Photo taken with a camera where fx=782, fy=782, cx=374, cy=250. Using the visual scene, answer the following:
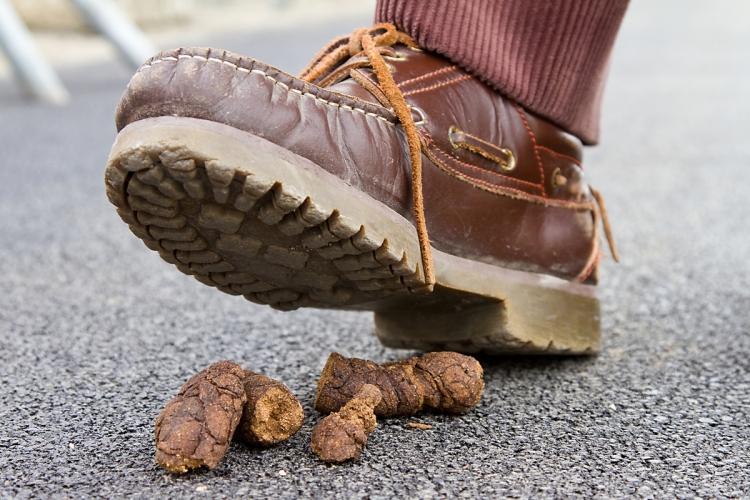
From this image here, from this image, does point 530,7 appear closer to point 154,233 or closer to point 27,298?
point 154,233

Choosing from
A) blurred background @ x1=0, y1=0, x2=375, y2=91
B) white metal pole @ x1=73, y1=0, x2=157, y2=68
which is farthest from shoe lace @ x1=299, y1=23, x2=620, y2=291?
blurred background @ x1=0, y1=0, x2=375, y2=91

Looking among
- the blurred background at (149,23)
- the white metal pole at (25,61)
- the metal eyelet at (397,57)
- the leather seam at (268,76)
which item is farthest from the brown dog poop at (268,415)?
the blurred background at (149,23)

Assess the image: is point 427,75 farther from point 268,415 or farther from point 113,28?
point 113,28

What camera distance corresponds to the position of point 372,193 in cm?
73

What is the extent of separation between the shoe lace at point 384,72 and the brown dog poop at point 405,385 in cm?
9

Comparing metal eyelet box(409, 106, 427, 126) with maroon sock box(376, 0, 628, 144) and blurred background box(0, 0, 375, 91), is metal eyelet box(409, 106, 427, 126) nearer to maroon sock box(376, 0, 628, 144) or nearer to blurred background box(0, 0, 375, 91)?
maroon sock box(376, 0, 628, 144)

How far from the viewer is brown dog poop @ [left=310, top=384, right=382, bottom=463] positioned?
25.7 inches

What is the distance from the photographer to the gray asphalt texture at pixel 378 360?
64 cm

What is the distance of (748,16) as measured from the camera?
7023mm

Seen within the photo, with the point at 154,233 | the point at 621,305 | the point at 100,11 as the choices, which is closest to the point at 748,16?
the point at 100,11

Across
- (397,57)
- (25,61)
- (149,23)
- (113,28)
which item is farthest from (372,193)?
(149,23)

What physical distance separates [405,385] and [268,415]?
0.46ft

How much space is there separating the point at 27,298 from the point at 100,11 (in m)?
2.53

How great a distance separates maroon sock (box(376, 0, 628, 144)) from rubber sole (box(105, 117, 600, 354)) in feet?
0.69
